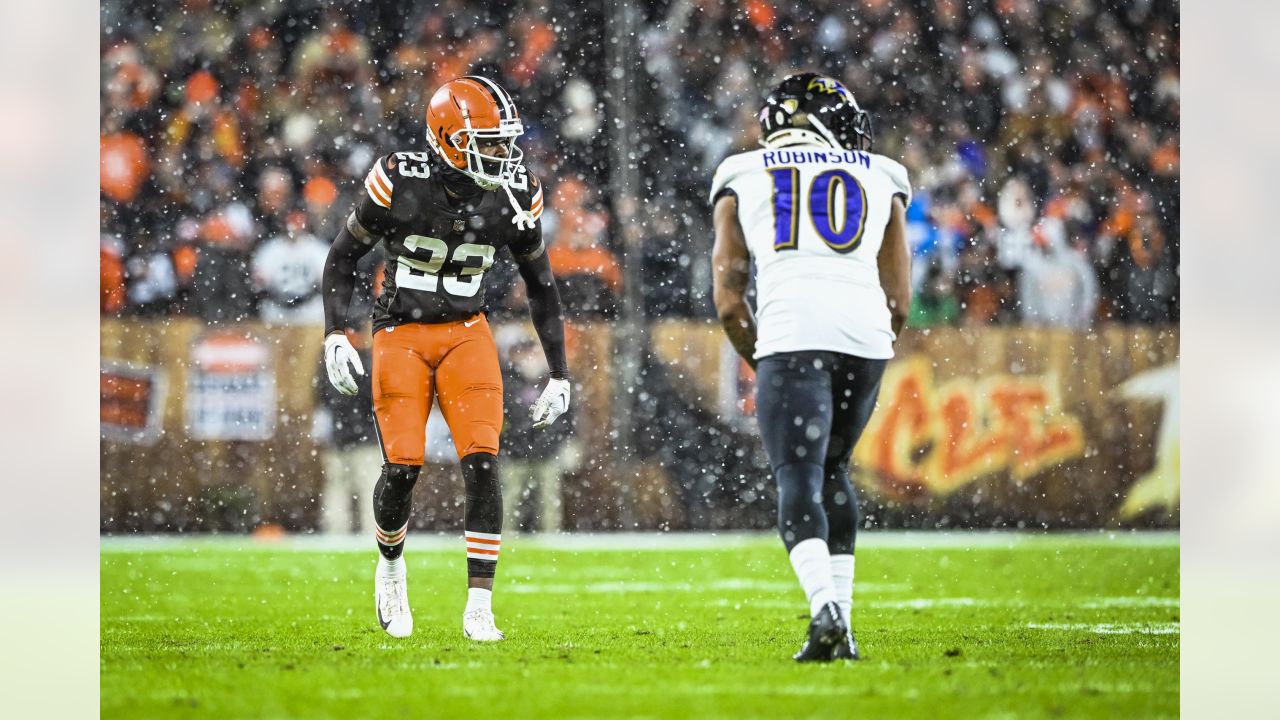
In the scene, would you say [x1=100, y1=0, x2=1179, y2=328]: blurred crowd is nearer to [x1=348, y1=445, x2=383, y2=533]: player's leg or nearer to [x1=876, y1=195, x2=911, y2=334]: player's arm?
[x1=348, y1=445, x2=383, y2=533]: player's leg

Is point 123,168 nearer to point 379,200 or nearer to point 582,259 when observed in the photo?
point 582,259

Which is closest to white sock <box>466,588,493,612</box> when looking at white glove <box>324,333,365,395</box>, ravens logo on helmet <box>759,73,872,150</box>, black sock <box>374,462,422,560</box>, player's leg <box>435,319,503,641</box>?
player's leg <box>435,319,503,641</box>

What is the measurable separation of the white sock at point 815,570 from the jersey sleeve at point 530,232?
1.10 metres

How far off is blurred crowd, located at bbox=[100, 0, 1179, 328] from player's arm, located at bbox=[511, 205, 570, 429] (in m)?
3.69

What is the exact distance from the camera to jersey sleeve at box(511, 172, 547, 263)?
10.6 ft

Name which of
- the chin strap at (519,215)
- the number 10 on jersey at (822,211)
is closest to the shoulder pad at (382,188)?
the chin strap at (519,215)

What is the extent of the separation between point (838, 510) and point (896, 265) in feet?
1.65

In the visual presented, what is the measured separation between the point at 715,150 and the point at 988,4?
7.16 ft

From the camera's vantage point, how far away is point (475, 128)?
3.11 metres

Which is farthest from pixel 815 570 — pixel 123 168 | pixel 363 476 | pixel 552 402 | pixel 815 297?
pixel 123 168

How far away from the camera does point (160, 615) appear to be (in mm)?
3834
